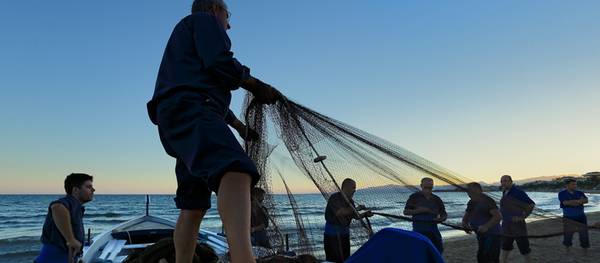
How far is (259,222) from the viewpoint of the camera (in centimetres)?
323

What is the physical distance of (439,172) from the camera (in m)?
2.69

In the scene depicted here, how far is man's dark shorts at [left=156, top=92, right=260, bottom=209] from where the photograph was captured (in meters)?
1.94

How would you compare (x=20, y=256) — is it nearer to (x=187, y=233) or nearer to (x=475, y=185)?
(x=187, y=233)

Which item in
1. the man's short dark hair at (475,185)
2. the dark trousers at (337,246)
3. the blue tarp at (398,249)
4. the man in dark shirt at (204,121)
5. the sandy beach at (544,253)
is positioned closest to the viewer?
the blue tarp at (398,249)

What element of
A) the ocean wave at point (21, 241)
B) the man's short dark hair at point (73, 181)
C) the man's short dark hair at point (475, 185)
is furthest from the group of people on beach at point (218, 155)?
the ocean wave at point (21, 241)

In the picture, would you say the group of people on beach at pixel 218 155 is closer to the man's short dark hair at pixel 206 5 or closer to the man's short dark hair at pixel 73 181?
the man's short dark hair at pixel 206 5

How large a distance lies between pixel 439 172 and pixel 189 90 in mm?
1408

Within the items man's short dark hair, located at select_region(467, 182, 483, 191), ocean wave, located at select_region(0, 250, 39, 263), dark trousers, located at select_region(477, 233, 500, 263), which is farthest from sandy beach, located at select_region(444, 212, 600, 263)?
ocean wave, located at select_region(0, 250, 39, 263)

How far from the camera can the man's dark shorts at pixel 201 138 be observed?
6.35 ft

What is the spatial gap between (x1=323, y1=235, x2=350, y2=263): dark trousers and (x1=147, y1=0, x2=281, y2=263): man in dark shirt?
109 cm

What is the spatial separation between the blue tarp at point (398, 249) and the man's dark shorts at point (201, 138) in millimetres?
527

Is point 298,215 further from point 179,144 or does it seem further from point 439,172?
point 179,144

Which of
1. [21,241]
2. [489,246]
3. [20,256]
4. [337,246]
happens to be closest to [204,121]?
[337,246]

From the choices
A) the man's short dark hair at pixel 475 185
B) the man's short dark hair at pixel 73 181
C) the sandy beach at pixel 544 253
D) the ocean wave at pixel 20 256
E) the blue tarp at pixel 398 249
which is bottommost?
the ocean wave at pixel 20 256
